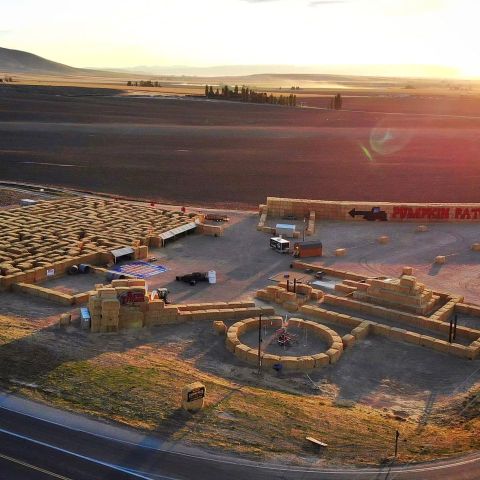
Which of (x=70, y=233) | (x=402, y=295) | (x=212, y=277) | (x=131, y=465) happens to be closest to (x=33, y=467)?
(x=131, y=465)

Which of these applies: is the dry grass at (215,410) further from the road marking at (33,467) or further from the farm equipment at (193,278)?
the farm equipment at (193,278)

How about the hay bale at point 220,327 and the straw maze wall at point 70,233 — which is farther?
the straw maze wall at point 70,233

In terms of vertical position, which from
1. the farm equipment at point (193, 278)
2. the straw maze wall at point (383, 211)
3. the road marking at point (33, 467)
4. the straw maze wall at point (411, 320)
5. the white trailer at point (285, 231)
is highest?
the straw maze wall at point (383, 211)

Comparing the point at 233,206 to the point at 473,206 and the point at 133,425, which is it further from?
the point at 133,425

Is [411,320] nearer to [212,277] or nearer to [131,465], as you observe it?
[212,277]

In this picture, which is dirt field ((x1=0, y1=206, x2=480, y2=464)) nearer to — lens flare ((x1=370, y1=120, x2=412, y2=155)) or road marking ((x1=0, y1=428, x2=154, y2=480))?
road marking ((x1=0, y1=428, x2=154, y2=480))

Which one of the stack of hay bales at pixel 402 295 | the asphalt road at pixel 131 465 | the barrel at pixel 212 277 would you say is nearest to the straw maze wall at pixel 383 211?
the barrel at pixel 212 277

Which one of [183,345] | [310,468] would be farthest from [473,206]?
[310,468]
